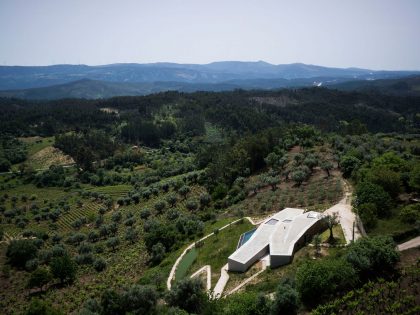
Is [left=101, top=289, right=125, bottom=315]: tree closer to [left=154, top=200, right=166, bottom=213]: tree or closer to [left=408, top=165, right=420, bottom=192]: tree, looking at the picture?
[left=408, top=165, right=420, bottom=192]: tree

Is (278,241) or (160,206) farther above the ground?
(278,241)

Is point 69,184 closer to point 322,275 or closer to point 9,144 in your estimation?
point 9,144

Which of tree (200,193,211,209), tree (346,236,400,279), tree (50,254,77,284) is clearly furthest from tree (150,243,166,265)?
tree (346,236,400,279)

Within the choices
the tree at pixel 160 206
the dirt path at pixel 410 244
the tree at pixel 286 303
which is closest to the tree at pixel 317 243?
the dirt path at pixel 410 244

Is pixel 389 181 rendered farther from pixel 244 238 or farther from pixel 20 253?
pixel 20 253

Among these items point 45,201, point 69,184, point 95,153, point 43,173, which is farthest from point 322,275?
point 95,153

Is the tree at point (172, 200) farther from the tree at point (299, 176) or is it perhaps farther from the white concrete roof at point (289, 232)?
the white concrete roof at point (289, 232)

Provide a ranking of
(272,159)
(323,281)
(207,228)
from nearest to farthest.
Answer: (323,281) < (207,228) < (272,159)

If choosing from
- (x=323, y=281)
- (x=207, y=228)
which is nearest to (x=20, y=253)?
(x=207, y=228)
